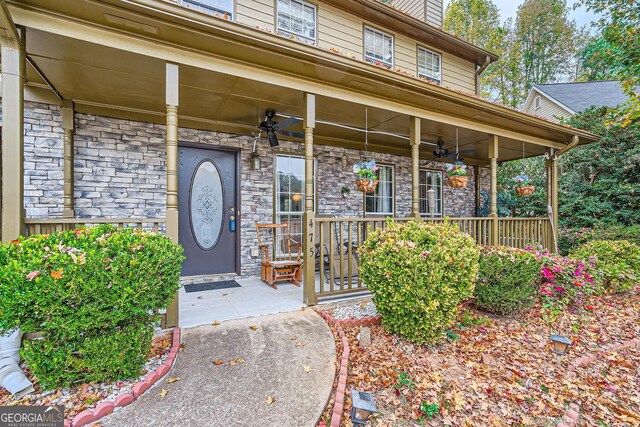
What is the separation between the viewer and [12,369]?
6.31ft

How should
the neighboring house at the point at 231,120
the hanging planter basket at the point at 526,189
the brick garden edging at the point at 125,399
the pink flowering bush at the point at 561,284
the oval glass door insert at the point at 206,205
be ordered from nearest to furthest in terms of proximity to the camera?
the brick garden edging at the point at 125,399 < the neighboring house at the point at 231,120 < the pink flowering bush at the point at 561,284 < the oval glass door insert at the point at 206,205 < the hanging planter basket at the point at 526,189

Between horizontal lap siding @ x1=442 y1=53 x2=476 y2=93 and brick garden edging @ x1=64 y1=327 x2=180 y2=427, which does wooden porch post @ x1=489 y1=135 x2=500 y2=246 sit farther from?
brick garden edging @ x1=64 y1=327 x2=180 y2=427

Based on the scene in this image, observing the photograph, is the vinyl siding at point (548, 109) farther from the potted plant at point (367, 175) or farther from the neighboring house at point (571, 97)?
the potted plant at point (367, 175)

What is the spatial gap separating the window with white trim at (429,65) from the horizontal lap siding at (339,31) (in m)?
1.64

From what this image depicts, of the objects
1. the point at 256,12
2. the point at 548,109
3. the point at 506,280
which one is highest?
the point at 548,109

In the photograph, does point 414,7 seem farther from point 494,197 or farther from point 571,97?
point 571,97

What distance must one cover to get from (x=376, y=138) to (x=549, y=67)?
1682 centimetres

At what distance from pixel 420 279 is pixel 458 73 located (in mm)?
6338

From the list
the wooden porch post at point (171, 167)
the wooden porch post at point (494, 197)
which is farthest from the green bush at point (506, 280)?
the wooden porch post at point (171, 167)

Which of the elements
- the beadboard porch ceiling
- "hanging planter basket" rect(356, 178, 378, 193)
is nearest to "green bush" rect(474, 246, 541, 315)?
"hanging planter basket" rect(356, 178, 378, 193)

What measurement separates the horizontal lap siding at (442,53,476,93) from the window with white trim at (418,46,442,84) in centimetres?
13

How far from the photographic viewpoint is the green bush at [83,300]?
65.4 inches

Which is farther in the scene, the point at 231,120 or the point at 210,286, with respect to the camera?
the point at 231,120

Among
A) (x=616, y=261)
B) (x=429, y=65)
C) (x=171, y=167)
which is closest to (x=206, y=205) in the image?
(x=171, y=167)
